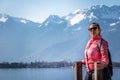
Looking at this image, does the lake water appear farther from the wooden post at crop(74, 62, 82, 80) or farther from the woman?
the woman

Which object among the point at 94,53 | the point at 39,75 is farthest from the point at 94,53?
the point at 39,75

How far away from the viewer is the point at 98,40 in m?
3.13

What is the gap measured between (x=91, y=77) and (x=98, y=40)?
0.89 feet

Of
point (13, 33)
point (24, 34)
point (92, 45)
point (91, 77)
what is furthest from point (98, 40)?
point (13, 33)

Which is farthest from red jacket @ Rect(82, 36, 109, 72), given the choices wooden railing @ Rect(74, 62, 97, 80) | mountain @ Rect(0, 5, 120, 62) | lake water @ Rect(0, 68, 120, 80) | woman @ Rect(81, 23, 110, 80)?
lake water @ Rect(0, 68, 120, 80)

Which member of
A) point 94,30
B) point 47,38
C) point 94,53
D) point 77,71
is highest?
point 47,38

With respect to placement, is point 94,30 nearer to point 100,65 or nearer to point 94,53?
point 94,53

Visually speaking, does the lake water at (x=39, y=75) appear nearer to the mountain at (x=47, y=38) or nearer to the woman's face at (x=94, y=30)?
the mountain at (x=47, y=38)

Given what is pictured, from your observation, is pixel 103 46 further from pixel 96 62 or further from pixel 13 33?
pixel 13 33

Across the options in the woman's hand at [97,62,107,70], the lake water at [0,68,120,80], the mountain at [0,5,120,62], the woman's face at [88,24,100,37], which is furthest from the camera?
the lake water at [0,68,120,80]

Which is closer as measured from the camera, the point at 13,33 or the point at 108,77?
the point at 108,77

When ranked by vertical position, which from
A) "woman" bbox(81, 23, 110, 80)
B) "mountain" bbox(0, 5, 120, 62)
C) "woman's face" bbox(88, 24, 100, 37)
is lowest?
"woman" bbox(81, 23, 110, 80)

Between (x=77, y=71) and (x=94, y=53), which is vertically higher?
(x=94, y=53)

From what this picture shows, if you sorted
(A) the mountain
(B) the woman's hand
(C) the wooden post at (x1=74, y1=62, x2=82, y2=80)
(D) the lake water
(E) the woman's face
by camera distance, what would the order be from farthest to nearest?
(D) the lake water → (A) the mountain → (C) the wooden post at (x1=74, y1=62, x2=82, y2=80) → (E) the woman's face → (B) the woman's hand
